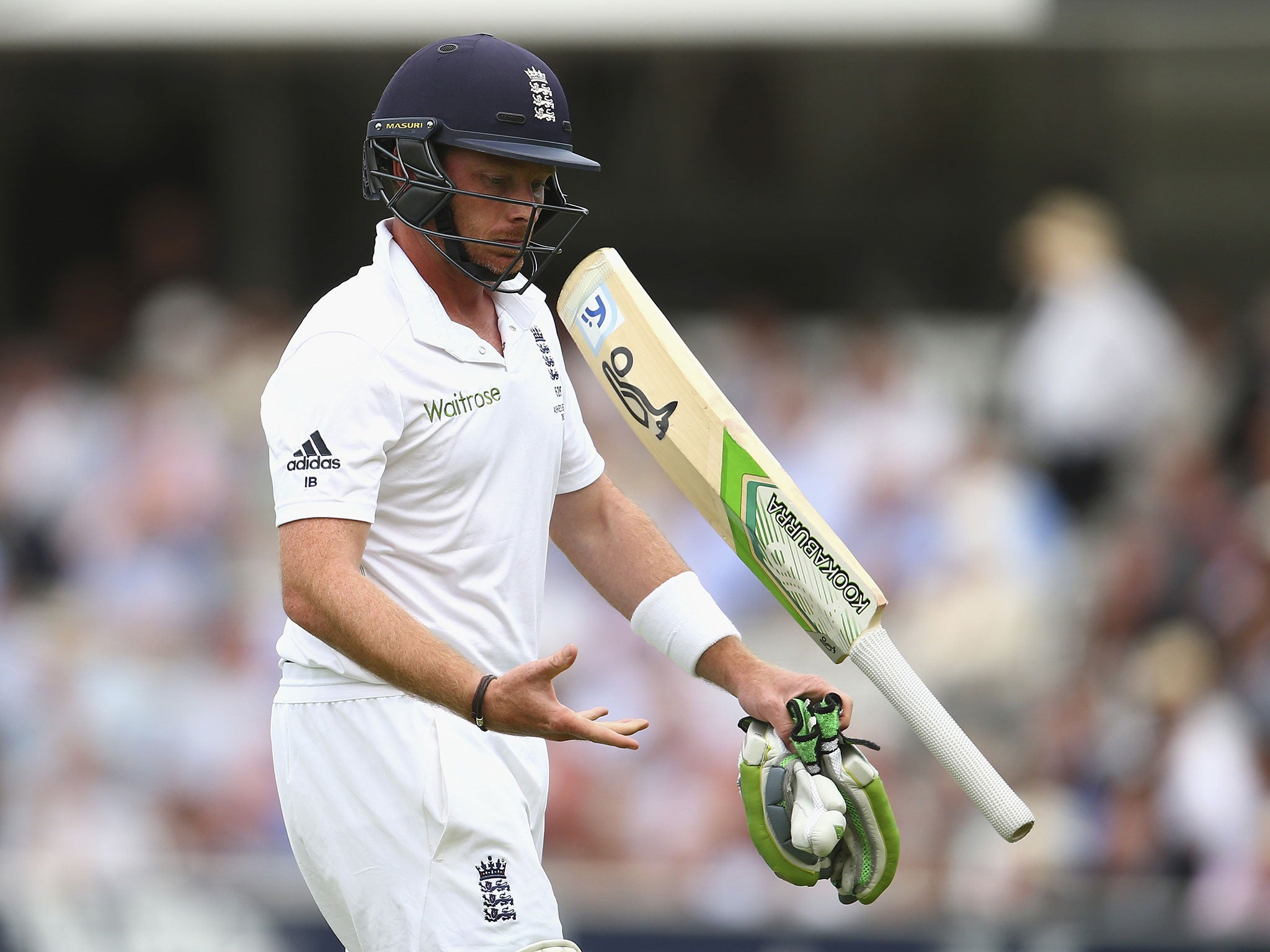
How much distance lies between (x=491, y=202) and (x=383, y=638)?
772 mm

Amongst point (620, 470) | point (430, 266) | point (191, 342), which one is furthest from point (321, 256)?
point (430, 266)

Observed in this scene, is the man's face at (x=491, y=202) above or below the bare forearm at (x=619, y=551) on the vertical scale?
above

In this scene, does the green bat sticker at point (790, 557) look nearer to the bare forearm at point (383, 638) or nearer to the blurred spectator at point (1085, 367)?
the bare forearm at point (383, 638)

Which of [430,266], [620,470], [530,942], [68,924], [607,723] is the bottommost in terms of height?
[68,924]

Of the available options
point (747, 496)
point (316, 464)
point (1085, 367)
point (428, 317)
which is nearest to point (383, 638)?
point (316, 464)

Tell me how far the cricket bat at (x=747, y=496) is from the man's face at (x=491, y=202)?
1.09 feet

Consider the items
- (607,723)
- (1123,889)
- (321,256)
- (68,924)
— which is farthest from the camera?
(321,256)

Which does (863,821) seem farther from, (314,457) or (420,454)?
(314,457)

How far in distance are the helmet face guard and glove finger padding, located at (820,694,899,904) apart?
90 centimetres

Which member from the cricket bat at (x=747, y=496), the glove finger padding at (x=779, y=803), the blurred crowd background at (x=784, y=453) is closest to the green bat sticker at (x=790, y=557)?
the cricket bat at (x=747, y=496)

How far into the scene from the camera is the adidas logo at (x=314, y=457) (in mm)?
2783

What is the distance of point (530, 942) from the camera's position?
9.43ft

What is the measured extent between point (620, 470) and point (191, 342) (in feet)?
8.67

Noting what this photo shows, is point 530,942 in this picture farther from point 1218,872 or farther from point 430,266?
point 1218,872
